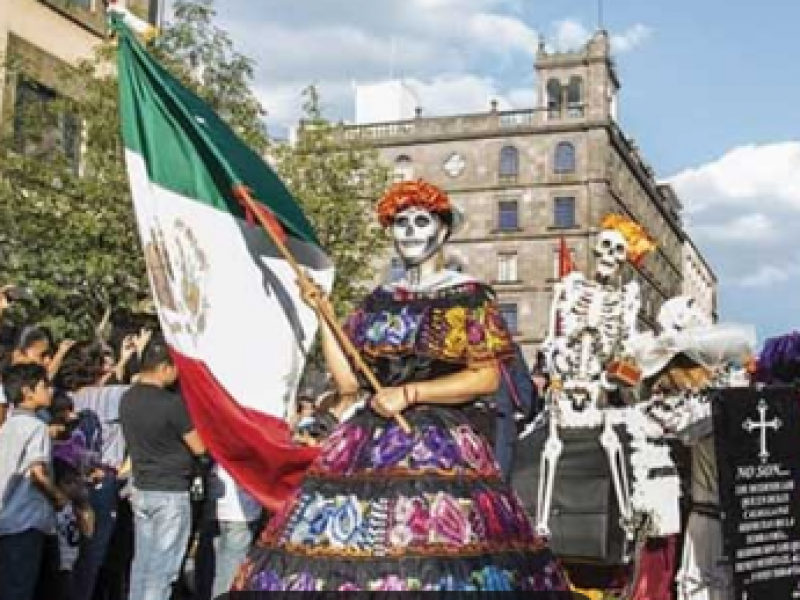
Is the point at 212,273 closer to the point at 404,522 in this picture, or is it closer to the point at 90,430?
the point at 404,522

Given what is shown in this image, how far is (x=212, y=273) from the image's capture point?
18.8 feet

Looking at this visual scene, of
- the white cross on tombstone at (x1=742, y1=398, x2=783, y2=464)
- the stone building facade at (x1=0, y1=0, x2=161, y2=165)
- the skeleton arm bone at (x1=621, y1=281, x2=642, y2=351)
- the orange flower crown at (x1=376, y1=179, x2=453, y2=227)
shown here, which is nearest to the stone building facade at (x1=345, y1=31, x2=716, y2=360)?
the stone building facade at (x1=0, y1=0, x2=161, y2=165)

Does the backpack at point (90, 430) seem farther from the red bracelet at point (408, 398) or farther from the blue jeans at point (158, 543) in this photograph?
the red bracelet at point (408, 398)

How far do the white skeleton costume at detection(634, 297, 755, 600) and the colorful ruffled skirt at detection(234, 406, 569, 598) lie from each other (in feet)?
6.01

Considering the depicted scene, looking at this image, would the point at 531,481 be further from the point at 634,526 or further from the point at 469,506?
the point at 469,506

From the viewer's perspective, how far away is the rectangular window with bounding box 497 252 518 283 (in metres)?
60.3

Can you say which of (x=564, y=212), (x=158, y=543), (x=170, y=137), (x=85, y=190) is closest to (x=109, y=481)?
(x=158, y=543)

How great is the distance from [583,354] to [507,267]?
175 ft

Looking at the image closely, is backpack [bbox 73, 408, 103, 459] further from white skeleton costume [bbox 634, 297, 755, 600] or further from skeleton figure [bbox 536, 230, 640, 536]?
white skeleton costume [bbox 634, 297, 755, 600]

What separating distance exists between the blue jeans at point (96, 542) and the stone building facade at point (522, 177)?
49.7 meters

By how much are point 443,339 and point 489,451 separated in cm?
45

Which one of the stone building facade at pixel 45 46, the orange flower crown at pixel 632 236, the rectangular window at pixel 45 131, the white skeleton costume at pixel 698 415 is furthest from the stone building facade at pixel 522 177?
the white skeleton costume at pixel 698 415

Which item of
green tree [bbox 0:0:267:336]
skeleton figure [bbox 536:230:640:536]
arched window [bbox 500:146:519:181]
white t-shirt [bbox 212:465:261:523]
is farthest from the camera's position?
arched window [bbox 500:146:519:181]

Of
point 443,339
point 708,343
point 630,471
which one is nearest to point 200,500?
point 630,471
